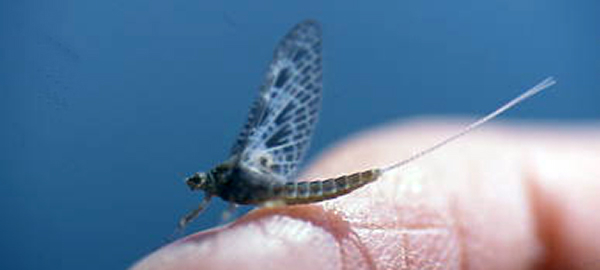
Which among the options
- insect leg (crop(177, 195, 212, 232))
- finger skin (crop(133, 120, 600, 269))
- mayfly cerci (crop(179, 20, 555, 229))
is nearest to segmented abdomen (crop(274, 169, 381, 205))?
finger skin (crop(133, 120, 600, 269))

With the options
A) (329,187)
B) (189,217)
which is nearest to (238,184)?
(189,217)

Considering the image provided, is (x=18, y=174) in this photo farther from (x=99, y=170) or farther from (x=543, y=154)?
(x=543, y=154)

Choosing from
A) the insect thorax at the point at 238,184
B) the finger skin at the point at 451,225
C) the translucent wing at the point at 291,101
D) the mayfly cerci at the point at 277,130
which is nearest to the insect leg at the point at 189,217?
the mayfly cerci at the point at 277,130

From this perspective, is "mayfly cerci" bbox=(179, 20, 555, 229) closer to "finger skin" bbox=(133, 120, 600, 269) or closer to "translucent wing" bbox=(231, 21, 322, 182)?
"translucent wing" bbox=(231, 21, 322, 182)

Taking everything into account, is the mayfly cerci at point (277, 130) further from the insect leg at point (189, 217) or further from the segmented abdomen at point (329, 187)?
the segmented abdomen at point (329, 187)

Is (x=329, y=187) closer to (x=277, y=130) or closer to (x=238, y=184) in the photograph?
(x=238, y=184)

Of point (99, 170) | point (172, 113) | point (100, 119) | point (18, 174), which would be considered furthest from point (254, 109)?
point (172, 113)
